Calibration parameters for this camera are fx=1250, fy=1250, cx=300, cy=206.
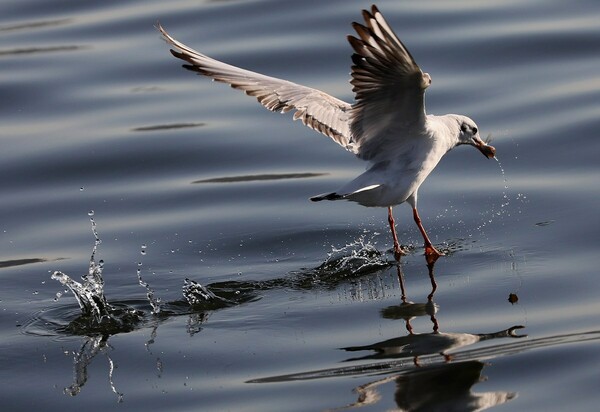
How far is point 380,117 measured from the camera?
897 centimetres

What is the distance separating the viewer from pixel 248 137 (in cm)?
1254

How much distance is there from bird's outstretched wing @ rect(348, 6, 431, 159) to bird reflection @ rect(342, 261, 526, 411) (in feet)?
5.20

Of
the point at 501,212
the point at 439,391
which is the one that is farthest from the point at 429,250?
the point at 439,391

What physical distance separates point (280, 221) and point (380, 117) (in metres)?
1.82

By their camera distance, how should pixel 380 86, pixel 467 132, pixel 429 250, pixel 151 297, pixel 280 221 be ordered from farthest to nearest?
pixel 280 221 → pixel 467 132 → pixel 429 250 → pixel 151 297 → pixel 380 86

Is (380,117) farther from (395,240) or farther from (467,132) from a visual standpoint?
(467,132)

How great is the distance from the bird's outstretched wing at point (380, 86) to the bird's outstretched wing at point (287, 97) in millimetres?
585

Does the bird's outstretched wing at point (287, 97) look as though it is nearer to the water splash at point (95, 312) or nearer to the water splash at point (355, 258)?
the water splash at point (355, 258)

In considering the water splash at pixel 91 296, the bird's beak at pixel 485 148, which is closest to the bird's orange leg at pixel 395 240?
the bird's beak at pixel 485 148

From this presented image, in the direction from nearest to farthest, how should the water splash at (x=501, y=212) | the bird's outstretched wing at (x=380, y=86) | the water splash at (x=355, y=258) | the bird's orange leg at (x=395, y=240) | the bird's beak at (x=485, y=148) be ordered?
the bird's outstretched wing at (x=380, y=86), the water splash at (x=355, y=258), the bird's orange leg at (x=395, y=240), the water splash at (x=501, y=212), the bird's beak at (x=485, y=148)

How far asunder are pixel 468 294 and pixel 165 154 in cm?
480

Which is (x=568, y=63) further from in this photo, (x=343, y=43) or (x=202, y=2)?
(x=202, y=2)

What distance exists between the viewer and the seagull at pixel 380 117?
8164 millimetres

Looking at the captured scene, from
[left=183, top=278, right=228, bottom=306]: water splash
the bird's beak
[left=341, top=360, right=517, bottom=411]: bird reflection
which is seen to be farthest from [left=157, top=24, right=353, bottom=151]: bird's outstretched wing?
[left=341, top=360, right=517, bottom=411]: bird reflection
